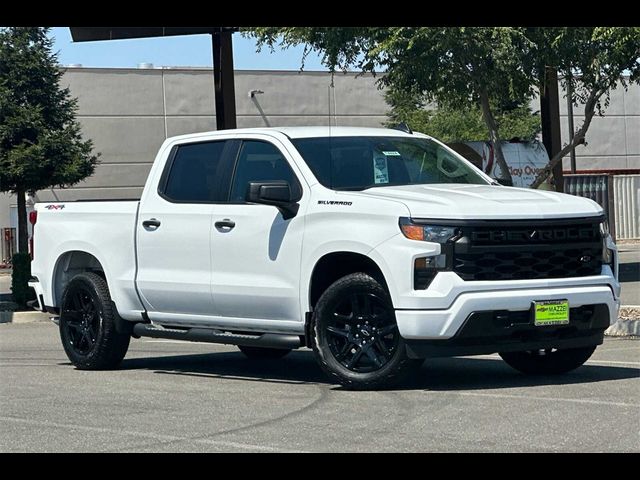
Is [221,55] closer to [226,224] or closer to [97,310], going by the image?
[97,310]

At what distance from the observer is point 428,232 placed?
9805mm

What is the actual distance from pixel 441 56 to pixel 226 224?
31.2ft

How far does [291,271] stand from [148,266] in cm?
172

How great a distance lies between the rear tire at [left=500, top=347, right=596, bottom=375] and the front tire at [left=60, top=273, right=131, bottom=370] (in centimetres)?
353

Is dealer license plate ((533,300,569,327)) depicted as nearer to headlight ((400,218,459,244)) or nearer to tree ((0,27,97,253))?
headlight ((400,218,459,244))

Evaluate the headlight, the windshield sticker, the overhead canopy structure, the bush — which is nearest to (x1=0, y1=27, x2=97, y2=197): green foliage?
the overhead canopy structure

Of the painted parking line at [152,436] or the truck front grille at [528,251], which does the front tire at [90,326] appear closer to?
the painted parking line at [152,436]

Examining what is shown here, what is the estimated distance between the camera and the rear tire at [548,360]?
11.0m

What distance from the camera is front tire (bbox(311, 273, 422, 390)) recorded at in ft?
32.9

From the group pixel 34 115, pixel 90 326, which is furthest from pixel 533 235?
pixel 34 115

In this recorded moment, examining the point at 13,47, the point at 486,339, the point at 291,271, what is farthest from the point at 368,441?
the point at 13,47

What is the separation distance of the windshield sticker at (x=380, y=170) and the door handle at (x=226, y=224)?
120 cm

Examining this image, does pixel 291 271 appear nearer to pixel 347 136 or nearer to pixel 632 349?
pixel 347 136

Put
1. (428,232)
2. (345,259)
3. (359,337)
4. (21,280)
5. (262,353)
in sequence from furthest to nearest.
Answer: (21,280) → (262,353) → (345,259) → (359,337) → (428,232)
